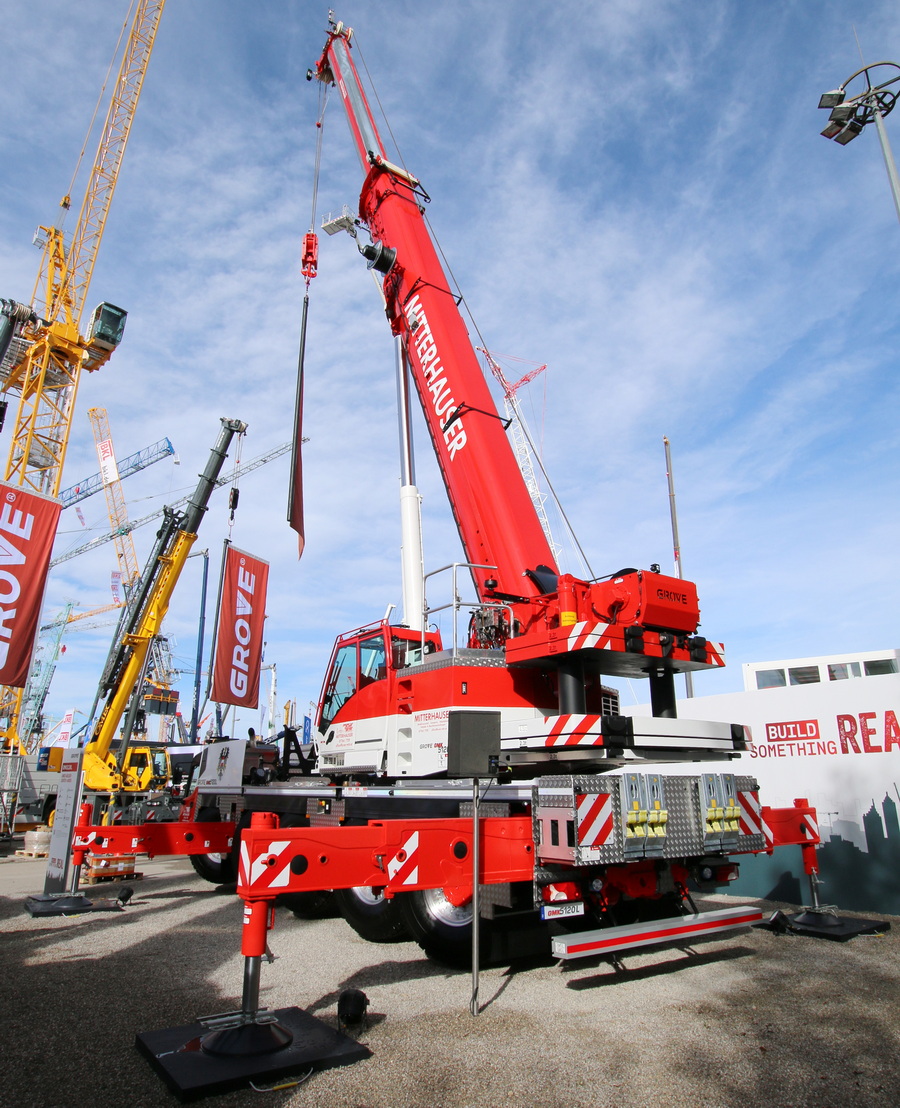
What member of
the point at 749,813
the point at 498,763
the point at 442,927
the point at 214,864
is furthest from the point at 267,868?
the point at 214,864

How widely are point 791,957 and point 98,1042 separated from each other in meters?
5.48

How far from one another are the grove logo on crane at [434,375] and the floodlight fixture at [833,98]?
518cm

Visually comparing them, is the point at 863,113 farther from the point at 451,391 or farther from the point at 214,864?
the point at 214,864

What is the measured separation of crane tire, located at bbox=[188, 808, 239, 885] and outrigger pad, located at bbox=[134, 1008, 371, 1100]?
6.04 m

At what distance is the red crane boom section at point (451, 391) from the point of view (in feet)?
24.5

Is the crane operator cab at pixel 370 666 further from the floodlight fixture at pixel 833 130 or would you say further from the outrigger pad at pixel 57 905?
the floodlight fixture at pixel 833 130

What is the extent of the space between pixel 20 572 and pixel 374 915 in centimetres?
822

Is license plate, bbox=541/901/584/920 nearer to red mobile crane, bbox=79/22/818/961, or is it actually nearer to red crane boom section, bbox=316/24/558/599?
red mobile crane, bbox=79/22/818/961

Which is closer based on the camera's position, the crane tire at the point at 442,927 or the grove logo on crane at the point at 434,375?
the crane tire at the point at 442,927

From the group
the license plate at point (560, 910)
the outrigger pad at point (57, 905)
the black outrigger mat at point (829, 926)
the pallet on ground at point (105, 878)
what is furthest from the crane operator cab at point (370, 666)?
the pallet on ground at point (105, 878)

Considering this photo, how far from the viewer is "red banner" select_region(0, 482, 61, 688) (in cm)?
1109

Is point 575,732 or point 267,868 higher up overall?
point 575,732

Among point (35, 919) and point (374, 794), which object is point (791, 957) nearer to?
point (374, 794)

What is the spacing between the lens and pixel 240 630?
15516mm
